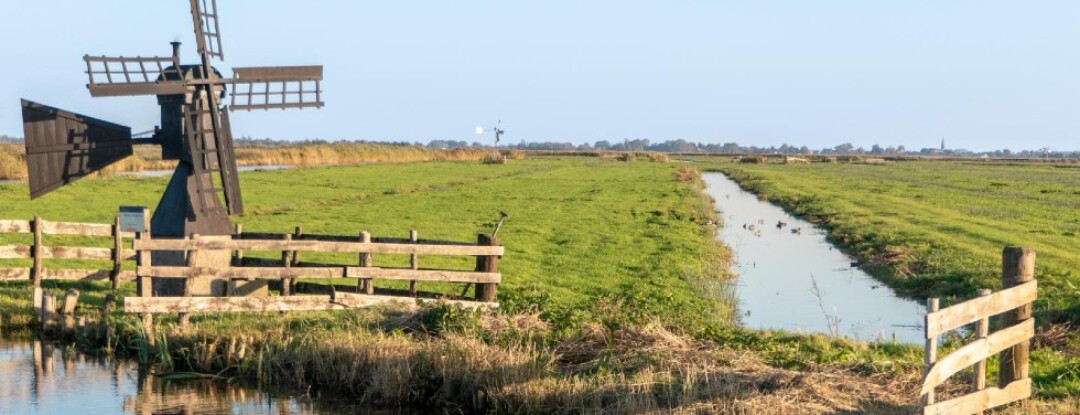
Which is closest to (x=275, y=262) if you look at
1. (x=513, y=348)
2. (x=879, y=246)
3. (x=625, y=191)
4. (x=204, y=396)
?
(x=204, y=396)

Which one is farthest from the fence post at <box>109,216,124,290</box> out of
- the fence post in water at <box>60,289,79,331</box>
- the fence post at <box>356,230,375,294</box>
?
the fence post at <box>356,230,375,294</box>

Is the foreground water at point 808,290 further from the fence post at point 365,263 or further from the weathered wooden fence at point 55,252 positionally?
the weathered wooden fence at point 55,252

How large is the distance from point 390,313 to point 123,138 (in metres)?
8.32

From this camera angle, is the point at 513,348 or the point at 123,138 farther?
the point at 123,138

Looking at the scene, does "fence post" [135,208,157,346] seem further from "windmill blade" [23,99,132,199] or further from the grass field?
"windmill blade" [23,99,132,199]

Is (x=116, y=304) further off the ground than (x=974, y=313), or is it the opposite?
(x=974, y=313)

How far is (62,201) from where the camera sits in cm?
4788

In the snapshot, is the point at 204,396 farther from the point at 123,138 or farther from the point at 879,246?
the point at 879,246

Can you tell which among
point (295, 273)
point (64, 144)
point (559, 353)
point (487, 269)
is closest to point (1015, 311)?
point (559, 353)

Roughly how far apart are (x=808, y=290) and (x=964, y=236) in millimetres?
12589

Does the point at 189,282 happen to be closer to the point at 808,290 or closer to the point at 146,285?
the point at 146,285

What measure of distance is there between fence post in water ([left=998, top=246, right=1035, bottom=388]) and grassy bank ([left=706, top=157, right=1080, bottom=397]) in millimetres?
1672

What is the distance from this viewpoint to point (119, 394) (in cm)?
1548

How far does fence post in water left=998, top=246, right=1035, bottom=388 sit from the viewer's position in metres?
12.2
